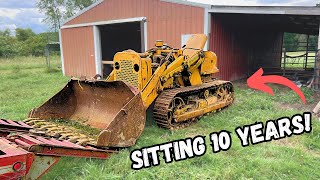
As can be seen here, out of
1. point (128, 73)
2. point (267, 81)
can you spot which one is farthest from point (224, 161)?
point (267, 81)

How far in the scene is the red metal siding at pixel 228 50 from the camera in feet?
32.2

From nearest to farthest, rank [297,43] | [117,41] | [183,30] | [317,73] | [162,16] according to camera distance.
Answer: [317,73]
[183,30]
[162,16]
[117,41]
[297,43]

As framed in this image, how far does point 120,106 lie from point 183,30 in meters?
5.68

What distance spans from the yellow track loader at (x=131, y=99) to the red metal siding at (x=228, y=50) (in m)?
3.94

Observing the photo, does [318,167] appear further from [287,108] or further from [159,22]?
[159,22]

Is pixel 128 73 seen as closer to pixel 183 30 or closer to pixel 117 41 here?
pixel 183 30

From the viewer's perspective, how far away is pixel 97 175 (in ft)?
11.4

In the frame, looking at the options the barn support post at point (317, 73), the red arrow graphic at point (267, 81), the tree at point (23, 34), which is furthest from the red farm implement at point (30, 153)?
the tree at point (23, 34)

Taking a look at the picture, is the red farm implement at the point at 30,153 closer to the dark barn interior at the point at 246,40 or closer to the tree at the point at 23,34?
the dark barn interior at the point at 246,40

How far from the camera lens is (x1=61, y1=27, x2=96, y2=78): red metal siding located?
13.9 m

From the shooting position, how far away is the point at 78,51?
48.4ft

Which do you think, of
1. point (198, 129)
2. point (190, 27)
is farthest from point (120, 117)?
point (190, 27)

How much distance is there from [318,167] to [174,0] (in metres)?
7.36

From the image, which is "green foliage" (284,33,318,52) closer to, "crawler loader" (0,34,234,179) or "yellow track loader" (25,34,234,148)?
"crawler loader" (0,34,234,179)
